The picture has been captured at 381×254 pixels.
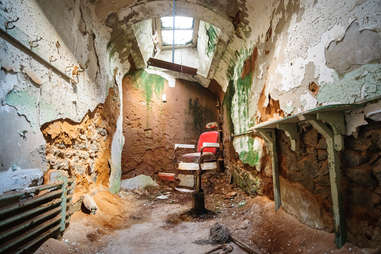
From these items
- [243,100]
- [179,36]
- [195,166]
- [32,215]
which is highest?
[179,36]

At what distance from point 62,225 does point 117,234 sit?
74 cm

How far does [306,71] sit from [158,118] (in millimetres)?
4022

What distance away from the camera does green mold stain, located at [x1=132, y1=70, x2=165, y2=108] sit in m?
5.22

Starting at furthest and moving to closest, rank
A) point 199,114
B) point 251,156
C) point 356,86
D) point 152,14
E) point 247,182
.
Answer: point 199,114 → point 152,14 → point 247,182 → point 251,156 → point 356,86

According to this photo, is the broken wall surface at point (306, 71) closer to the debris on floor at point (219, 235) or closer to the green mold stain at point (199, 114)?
the debris on floor at point (219, 235)

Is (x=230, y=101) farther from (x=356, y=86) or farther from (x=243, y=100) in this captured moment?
(x=356, y=86)

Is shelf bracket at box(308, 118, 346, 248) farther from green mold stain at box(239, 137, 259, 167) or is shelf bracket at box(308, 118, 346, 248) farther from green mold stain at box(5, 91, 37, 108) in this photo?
green mold stain at box(5, 91, 37, 108)

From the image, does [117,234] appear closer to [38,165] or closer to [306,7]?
[38,165]

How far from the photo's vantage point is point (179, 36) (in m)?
5.26

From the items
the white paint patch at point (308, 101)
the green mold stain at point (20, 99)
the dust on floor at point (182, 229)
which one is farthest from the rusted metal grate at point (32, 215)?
the white paint patch at point (308, 101)

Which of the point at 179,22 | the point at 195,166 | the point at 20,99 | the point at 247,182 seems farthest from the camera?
the point at 179,22

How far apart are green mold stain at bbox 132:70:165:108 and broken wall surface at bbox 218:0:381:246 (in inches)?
100

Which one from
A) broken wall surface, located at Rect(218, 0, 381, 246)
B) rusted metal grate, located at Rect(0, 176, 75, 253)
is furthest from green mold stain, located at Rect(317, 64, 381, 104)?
rusted metal grate, located at Rect(0, 176, 75, 253)

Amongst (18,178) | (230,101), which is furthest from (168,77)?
(18,178)
